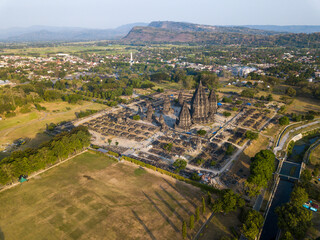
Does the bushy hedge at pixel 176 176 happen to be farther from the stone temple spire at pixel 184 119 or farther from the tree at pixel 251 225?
the stone temple spire at pixel 184 119

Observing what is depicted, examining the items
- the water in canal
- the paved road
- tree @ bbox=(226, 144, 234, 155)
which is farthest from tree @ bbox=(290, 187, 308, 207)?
the paved road

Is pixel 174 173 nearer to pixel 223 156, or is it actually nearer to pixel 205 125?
pixel 223 156

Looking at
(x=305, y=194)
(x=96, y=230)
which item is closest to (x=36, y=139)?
(x=96, y=230)

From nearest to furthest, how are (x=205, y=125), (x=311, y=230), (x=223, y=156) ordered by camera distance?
(x=311, y=230) → (x=223, y=156) → (x=205, y=125)

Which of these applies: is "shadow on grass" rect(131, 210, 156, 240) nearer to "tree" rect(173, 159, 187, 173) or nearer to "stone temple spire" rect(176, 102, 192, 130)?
"tree" rect(173, 159, 187, 173)

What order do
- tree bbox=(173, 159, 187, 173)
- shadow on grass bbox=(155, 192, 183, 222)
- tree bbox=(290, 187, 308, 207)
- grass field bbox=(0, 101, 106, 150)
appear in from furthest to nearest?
grass field bbox=(0, 101, 106, 150) < tree bbox=(173, 159, 187, 173) < tree bbox=(290, 187, 308, 207) < shadow on grass bbox=(155, 192, 183, 222)

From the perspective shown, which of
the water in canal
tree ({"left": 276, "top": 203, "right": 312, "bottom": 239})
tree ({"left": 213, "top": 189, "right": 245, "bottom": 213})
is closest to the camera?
tree ({"left": 276, "top": 203, "right": 312, "bottom": 239})

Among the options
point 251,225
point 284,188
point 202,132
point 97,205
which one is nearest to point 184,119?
point 202,132

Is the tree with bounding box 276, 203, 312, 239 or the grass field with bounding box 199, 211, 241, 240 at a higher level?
the tree with bounding box 276, 203, 312, 239
